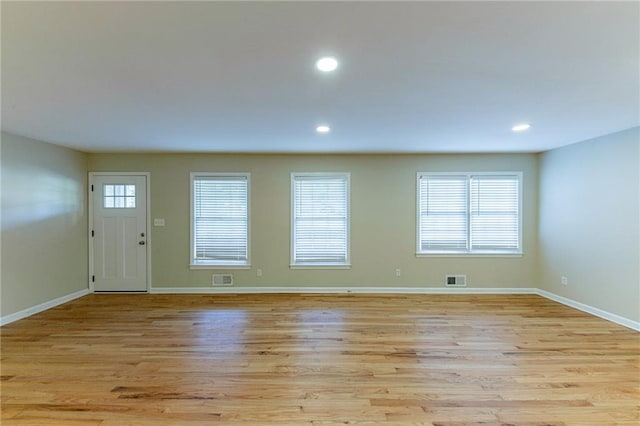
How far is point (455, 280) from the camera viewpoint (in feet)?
18.8

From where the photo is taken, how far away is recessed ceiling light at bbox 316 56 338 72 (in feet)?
7.11

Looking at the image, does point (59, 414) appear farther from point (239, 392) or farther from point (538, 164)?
point (538, 164)

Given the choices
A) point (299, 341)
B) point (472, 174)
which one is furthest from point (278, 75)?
point (472, 174)

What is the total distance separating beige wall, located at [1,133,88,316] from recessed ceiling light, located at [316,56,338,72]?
170 inches

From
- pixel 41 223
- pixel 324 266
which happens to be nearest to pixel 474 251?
pixel 324 266

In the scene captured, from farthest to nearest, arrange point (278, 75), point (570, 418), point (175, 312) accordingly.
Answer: point (175, 312)
point (278, 75)
point (570, 418)

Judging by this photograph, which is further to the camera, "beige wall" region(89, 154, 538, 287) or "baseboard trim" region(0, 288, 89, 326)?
"beige wall" region(89, 154, 538, 287)

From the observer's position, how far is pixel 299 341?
3.55m

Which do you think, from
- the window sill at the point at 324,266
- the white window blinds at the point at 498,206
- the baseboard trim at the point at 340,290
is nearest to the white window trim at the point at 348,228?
the window sill at the point at 324,266

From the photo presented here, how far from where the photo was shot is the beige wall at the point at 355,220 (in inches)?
224

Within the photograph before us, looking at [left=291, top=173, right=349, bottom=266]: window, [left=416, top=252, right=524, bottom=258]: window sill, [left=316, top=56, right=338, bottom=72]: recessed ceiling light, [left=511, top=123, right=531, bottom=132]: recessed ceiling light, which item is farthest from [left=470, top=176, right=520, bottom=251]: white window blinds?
[left=316, top=56, right=338, bottom=72]: recessed ceiling light

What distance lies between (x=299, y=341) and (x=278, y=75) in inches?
105

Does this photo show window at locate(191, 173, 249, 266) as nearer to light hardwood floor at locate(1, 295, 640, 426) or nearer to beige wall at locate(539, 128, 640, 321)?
light hardwood floor at locate(1, 295, 640, 426)

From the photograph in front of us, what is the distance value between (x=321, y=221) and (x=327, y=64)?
147 inches
